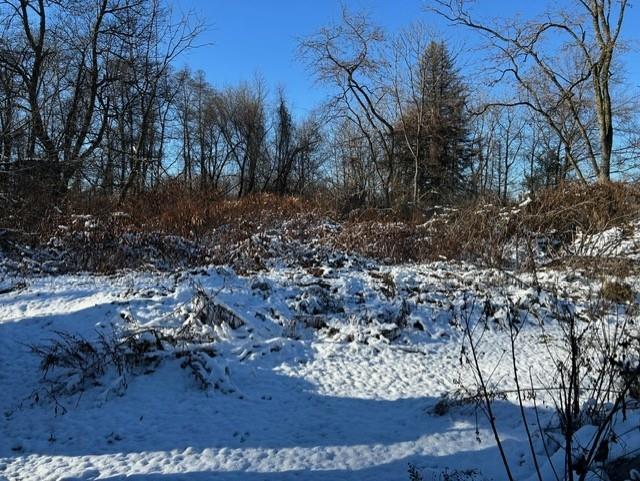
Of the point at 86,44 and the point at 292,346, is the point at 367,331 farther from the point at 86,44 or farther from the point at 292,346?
the point at 86,44

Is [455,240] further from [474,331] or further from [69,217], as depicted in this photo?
[69,217]

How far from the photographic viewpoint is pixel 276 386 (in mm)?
4840

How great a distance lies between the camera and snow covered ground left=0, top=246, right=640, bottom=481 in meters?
3.43

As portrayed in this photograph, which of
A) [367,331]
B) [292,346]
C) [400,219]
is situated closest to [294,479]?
[292,346]

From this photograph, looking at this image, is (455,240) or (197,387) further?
(455,240)

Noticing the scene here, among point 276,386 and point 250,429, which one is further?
point 276,386

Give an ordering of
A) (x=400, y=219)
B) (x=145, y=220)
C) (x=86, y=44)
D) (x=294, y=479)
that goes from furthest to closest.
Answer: (x=86, y=44) < (x=400, y=219) < (x=145, y=220) < (x=294, y=479)

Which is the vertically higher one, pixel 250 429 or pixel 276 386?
pixel 276 386

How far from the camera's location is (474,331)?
6.15 m

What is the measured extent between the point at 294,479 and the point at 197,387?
1748 mm

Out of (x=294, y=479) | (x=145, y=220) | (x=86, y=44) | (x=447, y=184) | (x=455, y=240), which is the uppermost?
(x=86, y=44)

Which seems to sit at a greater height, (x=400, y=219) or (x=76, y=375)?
(x=400, y=219)

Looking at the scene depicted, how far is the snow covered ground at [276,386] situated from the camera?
11.2 feet

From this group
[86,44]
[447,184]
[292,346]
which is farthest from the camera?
[447,184]
